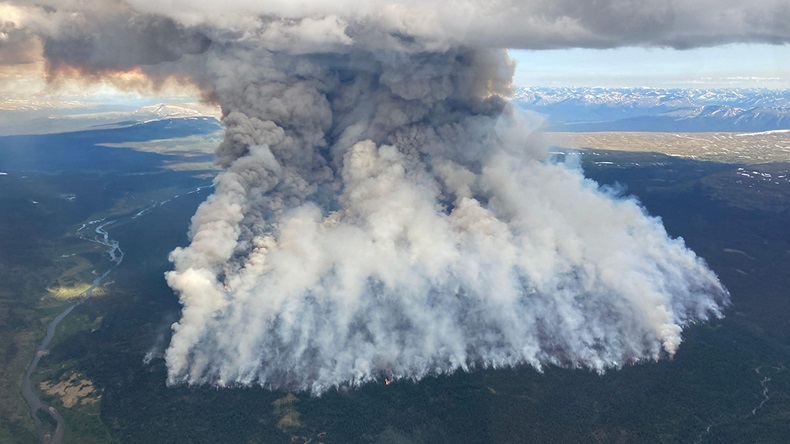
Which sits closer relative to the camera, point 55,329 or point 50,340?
point 50,340

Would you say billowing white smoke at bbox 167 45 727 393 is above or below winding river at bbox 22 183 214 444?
above

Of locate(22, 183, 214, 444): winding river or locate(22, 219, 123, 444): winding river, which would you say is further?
locate(22, 183, 214, 444): winding river

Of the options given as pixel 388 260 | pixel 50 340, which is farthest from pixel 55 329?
pixel 388 260

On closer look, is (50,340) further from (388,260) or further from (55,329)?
(388,260)

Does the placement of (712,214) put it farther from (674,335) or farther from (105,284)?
(105,284)

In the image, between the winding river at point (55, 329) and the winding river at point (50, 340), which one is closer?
the winding river at point (50, 340)

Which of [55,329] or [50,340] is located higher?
[50,340]
